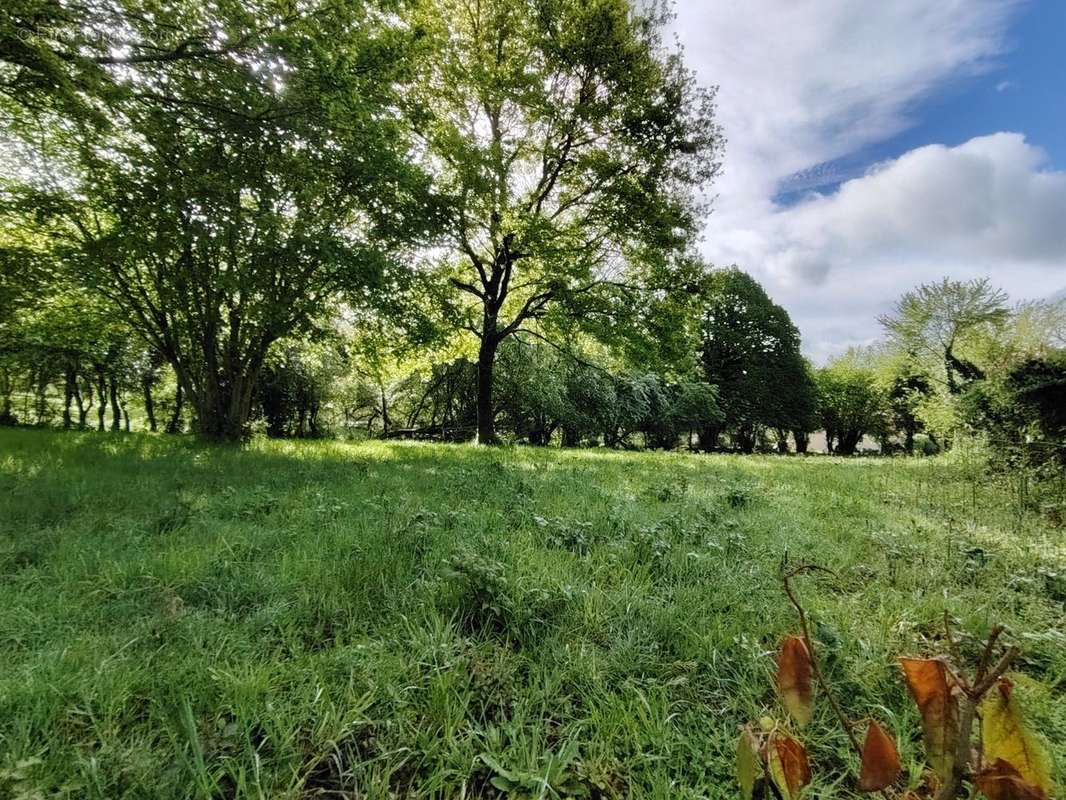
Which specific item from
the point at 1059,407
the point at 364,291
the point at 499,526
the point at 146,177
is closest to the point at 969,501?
the point at 1059,407

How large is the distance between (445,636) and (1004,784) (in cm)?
252

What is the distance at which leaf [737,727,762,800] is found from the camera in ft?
2.76

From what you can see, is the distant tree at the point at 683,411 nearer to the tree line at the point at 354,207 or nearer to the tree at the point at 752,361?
the tree at the point at 752,361

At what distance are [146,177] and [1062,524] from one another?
1501 cm

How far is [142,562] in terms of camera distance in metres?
3.51

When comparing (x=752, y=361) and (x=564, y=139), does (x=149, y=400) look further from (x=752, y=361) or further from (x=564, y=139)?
(x=752, y=361)

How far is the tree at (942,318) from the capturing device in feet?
79.0

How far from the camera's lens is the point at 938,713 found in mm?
801

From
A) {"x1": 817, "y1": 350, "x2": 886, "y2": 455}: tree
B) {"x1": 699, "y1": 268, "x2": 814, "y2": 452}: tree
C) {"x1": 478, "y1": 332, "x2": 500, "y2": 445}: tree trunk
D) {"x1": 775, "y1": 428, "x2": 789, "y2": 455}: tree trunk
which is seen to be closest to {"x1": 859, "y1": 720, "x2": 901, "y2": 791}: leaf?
{"x1": 478, "y1": 332, "x2": 500, "y2": 445}: tree trunk

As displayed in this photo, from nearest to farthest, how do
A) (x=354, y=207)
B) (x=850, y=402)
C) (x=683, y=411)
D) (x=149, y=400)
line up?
(x=354, y=207)
(x=149, y=400)
(x=683, y=411)
(x=850, y=402)

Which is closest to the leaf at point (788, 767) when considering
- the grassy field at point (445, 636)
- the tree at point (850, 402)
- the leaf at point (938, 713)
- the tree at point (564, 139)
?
the leaf at point (938, 713)

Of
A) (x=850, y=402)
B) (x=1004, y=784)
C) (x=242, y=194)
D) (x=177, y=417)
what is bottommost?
(x=1004, y=784)

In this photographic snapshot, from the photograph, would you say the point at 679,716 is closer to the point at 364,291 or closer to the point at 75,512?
the point at 75,512

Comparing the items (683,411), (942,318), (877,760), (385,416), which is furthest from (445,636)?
(942,318)
